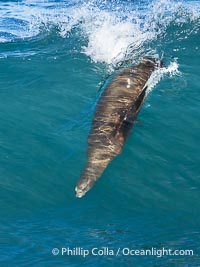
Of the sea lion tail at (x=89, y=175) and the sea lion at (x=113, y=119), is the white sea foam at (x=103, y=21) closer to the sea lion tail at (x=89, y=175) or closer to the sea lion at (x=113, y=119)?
the sea lion at (x=113, y=119)

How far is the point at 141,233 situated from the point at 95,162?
1.69 m

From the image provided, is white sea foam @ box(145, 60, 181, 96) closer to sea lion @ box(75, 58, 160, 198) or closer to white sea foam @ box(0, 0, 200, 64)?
sea lion @ box(75, 58, 160, 198)

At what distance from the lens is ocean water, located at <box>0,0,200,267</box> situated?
246 inches

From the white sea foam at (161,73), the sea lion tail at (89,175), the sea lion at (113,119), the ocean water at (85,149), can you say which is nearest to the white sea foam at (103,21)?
the ocean water at (85,149)

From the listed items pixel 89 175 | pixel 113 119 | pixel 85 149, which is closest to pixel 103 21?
pixel 113 119

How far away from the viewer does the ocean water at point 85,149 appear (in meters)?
6.25

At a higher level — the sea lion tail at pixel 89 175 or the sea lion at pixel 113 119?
the sea lion at pixel 113 119

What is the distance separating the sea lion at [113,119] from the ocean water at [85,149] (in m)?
0.17

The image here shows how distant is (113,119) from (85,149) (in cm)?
74

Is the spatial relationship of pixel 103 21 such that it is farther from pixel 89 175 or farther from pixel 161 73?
pixel 89 175

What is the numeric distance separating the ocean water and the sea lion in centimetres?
17

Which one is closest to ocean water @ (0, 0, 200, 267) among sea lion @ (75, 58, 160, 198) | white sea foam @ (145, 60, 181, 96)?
white sea foam @ (145, 60, 181, 96)

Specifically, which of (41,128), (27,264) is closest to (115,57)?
(41,128)

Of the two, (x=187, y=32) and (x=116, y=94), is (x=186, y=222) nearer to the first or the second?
(x=116, y=94)
